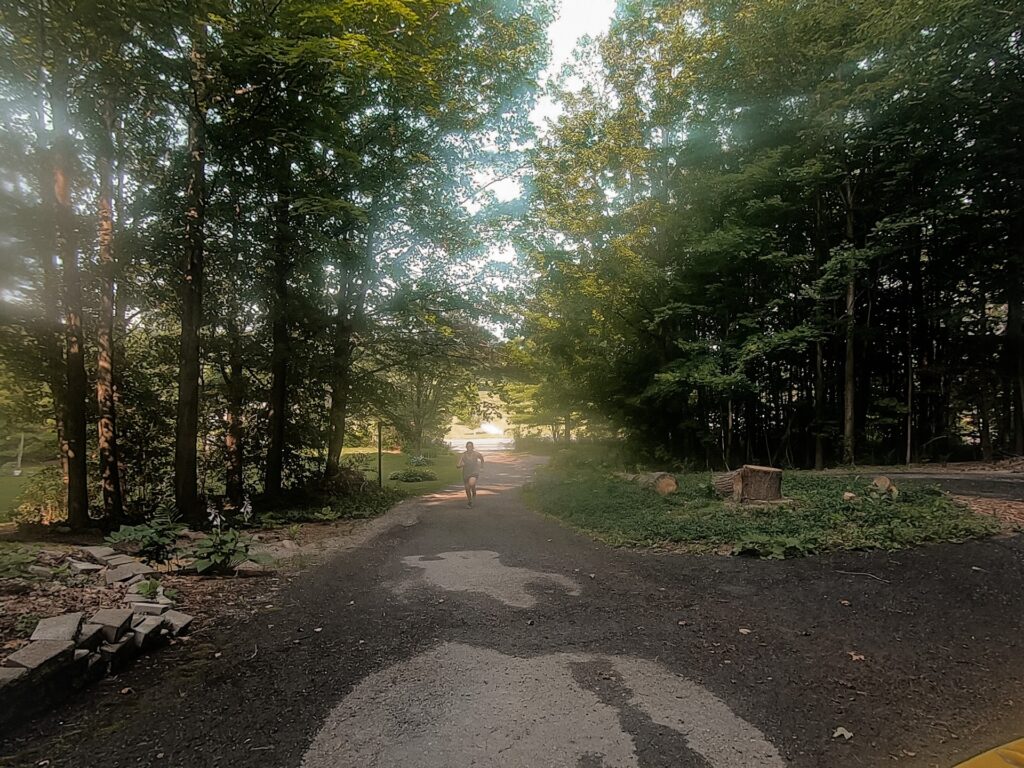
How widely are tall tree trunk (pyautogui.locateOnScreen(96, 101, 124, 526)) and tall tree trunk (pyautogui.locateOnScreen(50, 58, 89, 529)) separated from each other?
0.42 metres

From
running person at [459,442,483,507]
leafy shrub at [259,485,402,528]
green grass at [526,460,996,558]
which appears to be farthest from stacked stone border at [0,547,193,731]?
running person at [459,442,483,507]

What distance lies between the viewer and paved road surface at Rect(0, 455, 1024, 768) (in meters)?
2.54

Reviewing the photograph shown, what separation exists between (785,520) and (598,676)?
469 cm

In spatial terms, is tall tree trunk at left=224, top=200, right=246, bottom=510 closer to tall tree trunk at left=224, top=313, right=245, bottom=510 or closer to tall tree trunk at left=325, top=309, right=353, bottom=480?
tall tree trunk at left=224, top=313, right=245, bottom=510

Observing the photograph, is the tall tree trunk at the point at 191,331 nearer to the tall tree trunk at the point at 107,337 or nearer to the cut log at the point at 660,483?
the tall tree trunk at the point at 107,337

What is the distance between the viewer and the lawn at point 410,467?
53.0ft

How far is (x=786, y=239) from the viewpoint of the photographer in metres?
15.1

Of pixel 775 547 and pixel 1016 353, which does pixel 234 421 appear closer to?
pixel 775 547

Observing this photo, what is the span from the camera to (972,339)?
14.3 m

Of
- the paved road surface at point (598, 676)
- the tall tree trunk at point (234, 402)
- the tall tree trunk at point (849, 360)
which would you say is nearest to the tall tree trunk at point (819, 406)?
the tall tree trunk at point (849, 360)

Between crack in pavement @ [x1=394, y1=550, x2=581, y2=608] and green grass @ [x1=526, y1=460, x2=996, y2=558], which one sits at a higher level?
green grass @ [x1=526, y1=460, x2=996, y2=558]

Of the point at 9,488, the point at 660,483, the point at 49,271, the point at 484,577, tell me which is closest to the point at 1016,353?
the point at 660,483

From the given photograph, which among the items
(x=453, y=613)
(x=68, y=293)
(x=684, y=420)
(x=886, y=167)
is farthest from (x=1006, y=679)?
(x=886, y=167)

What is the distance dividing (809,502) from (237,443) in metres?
11.4
